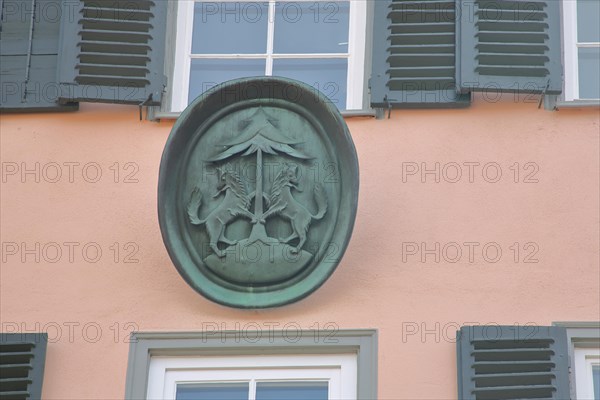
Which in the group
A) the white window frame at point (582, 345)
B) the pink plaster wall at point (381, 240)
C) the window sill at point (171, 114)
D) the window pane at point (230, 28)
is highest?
the window pane at point (230, 28)

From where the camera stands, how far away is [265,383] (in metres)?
9.66

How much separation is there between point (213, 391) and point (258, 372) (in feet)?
0.76

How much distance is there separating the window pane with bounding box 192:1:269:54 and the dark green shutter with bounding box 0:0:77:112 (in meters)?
0.75

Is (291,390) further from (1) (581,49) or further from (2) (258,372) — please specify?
(1) (581,49)

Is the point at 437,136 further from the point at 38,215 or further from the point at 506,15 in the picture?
the point at 38,215

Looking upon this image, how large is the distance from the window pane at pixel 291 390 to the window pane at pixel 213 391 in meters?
0.08

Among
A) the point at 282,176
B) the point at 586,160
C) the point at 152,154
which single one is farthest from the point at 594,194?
the point at 152,154

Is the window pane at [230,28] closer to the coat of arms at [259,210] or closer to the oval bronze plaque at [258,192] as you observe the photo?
the oval bronze plaque at [258,192]

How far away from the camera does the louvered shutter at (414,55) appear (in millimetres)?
10391

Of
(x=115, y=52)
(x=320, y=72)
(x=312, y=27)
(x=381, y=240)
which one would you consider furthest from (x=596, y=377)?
(x=115, y=52)

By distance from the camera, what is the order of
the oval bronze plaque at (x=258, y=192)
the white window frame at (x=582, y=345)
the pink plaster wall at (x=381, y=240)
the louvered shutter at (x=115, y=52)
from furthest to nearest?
the louvered shutter at (x=115, y=52) → the oval bronze plaque at (x=258, y=192) → the pink plaster wall at (x=381, y=240) → the white window frame at (x=582, y=345)

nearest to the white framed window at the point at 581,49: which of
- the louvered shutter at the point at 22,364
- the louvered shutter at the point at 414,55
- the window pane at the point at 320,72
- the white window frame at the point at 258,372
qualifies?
the louvered shutter at the point at 414,55

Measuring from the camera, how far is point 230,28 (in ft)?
35.9

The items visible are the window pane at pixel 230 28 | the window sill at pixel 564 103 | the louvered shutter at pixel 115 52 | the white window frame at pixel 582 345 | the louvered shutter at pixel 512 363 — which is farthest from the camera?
the window pane at pixel 230 28
